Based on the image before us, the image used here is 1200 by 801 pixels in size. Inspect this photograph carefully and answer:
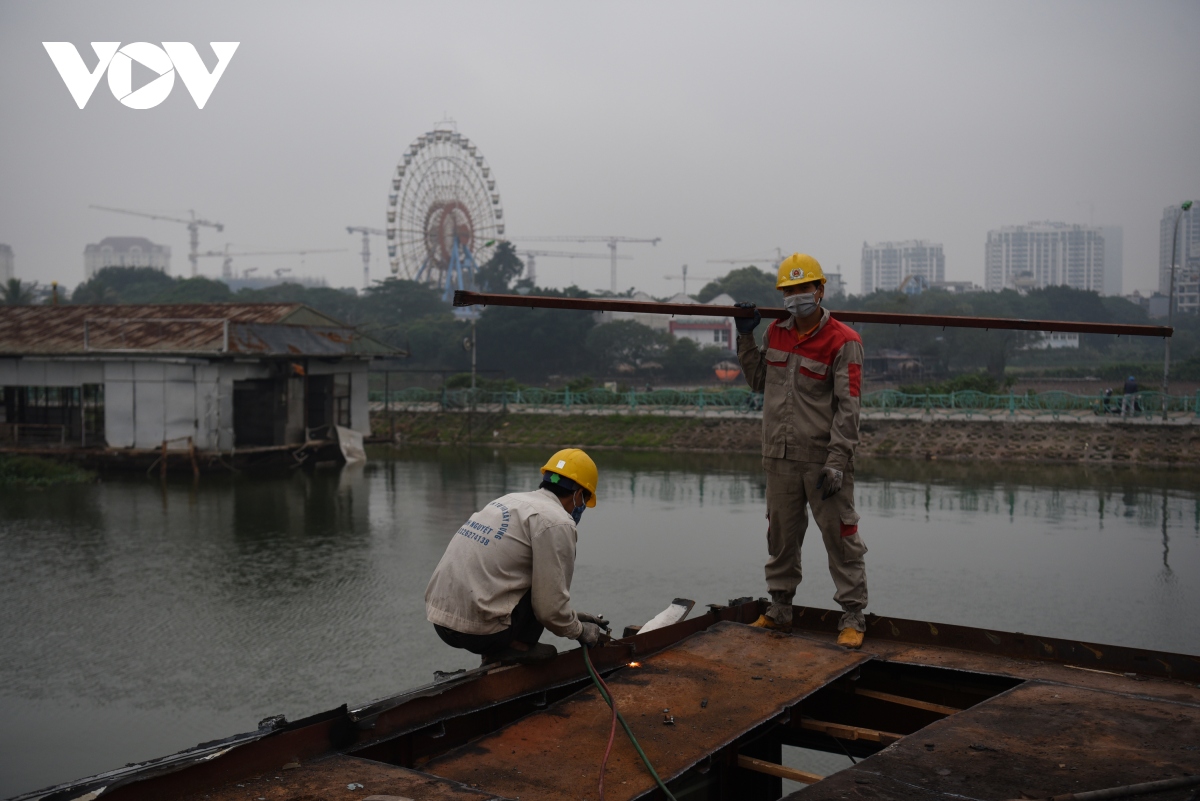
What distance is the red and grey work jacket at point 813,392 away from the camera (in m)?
4.88

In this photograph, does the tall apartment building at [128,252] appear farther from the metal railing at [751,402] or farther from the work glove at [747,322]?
the work glove at [747,322]

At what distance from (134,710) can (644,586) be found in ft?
17.6

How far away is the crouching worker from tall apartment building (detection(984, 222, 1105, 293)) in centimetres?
13540

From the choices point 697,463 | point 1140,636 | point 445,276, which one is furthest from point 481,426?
point 445,276

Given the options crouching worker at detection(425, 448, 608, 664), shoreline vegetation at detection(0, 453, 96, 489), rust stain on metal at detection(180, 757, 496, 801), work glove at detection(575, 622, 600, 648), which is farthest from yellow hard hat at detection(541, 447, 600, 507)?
shoreline vegetation at detection(0, 453, 96, 489)

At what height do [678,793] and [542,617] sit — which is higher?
[542,617]

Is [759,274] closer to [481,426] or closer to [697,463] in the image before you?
[481,426]

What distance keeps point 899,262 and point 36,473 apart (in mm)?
162202

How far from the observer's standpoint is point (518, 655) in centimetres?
390

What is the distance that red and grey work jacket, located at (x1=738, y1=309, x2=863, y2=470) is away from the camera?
4879 mm

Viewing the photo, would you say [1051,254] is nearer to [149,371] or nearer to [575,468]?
[149,371]

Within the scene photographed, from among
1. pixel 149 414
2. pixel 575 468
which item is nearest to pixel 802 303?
pixel 575 468

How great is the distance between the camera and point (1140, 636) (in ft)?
31.2

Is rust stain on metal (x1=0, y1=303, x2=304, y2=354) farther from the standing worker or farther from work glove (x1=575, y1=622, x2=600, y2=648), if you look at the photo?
work glove (x1=575, y1=622, x2=600, y2=648)
